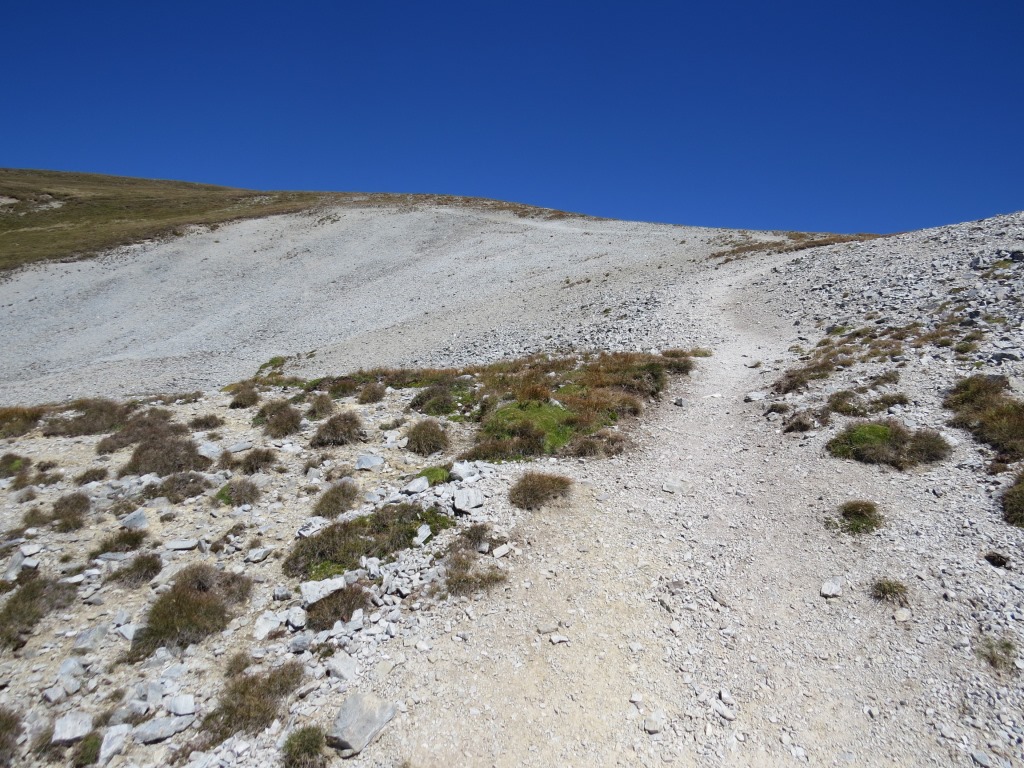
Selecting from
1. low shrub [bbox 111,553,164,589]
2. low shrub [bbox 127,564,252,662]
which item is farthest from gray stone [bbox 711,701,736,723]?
low shrub [bbox 111,553,164,589]

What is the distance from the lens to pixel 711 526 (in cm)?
1061

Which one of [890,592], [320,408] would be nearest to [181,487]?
[320,408]

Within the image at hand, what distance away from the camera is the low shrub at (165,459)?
13000mm

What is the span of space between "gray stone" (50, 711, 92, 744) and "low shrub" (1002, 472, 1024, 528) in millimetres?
14615

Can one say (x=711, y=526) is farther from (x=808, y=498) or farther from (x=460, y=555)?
(x=460, y=555)

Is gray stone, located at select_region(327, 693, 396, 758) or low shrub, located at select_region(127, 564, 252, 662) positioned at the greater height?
low shrub, located at select_region(127, 564, 252, 662)

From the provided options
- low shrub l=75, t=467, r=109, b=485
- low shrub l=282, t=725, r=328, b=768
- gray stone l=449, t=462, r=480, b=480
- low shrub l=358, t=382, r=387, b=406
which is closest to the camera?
low shrub l=282, t=725, r=328, b=768

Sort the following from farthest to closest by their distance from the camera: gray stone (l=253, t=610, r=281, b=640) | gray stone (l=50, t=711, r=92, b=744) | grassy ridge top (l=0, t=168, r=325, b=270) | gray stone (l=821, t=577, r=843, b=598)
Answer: grassy ridge top (l=0, t=168, r=325, b=270)
gray stone (l=821, t=577, r=843, b=598)
gray stone (l=253, t=610, r=281, b=640)
gray stone (l=50, t=711, r=92, b=744)

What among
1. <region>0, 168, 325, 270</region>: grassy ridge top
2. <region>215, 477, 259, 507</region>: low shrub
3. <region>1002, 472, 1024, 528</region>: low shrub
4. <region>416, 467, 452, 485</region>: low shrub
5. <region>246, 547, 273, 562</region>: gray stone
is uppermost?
<region>0, 168, 325, 270</region>: grassy ridge top

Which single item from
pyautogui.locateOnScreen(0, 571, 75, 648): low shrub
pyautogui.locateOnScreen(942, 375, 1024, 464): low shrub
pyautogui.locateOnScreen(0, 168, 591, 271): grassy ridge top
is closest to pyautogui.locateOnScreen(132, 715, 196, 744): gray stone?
pyautogui.locateOnScreen(0, 571, 75, 648): low shrub

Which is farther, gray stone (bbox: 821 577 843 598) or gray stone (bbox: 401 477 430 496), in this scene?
gray stone (bbox: 401 477 430 496)

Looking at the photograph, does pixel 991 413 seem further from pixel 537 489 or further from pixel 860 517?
pixel 537 489

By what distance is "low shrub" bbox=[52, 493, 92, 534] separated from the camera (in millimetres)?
10766

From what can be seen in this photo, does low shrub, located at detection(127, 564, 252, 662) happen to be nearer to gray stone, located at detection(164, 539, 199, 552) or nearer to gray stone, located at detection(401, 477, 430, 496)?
gray stone, located at detection(164, 539, 199, 552)
